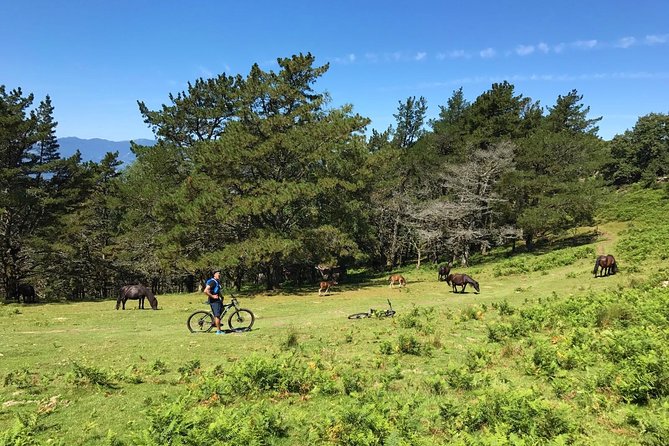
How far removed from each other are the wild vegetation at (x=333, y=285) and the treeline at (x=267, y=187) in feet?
0.72

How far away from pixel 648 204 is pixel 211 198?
172 ft

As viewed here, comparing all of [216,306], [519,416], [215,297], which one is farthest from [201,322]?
[519,416]

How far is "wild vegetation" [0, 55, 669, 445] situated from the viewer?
6.86 meters

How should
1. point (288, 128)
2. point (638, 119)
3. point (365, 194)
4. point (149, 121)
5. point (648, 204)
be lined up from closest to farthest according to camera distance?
point (288, 128)
point (365, 194)
point (149, 121)
point (648, 204)
point (638, 119)

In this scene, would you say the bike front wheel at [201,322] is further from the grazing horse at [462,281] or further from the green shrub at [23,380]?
the grazing horse at [462,281]

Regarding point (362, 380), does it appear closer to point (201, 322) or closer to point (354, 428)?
point (354, 428)

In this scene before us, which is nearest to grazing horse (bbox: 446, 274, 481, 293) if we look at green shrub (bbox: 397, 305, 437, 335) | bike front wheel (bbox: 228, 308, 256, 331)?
green shrub (bbox: 397, 305, 437, 335)

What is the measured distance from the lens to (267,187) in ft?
97.9

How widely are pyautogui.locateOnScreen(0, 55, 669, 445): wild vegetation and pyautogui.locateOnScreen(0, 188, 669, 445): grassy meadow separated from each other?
60 millimetres

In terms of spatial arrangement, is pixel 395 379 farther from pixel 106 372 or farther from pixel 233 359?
pixel 106 372

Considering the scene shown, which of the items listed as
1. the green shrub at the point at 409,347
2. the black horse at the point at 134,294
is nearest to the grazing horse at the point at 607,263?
the green shrub at the point at 409,347

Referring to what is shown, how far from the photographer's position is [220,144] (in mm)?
29766

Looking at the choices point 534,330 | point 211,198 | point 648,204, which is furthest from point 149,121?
point 648,204

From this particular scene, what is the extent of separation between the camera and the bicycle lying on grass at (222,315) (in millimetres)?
15328
